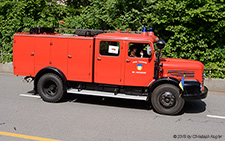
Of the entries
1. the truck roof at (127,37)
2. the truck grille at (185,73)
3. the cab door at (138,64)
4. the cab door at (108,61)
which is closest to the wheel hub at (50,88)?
the cab door at (108,61)

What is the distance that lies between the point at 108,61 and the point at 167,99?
2.14m

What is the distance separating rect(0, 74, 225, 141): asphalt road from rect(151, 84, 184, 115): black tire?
0.22 meters

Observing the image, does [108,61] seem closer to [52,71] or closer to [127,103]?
[127,103]

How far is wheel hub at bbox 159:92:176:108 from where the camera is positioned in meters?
7.57

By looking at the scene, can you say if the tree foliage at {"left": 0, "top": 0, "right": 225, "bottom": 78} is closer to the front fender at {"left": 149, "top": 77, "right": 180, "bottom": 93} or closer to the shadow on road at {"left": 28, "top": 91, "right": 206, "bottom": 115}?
the shadow on road at {"left": 28, "top": 91, "right": 206, "bottom": 115}

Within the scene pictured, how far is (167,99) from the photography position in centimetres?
760

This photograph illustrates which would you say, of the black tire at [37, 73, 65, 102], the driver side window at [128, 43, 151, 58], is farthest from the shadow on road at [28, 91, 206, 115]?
the driver side window at [128, 43, 151, 58]

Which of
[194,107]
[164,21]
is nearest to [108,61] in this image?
[194,107]

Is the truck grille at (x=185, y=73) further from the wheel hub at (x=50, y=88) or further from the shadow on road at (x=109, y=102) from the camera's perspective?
the wheel hub at (x=50, y=88)

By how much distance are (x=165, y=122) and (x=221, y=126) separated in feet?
A: 4.86

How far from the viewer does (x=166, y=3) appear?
1208 cm

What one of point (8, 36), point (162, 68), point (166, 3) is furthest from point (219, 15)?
point (8, 36)

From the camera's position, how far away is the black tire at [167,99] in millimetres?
7535

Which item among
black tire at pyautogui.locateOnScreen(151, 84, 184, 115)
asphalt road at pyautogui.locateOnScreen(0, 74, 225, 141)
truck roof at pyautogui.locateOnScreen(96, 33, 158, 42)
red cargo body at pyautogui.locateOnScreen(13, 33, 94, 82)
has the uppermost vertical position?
truck roof at pyautogui.locateOnScreen(96, 33, 158, 42)
